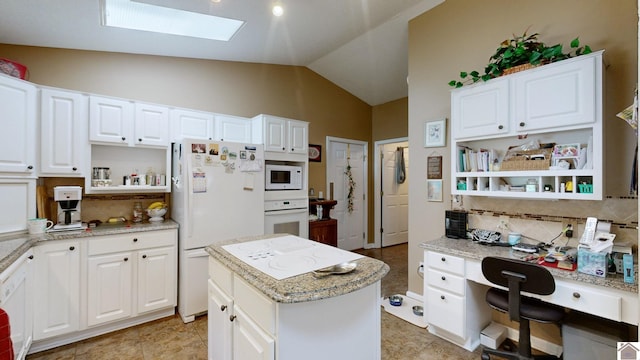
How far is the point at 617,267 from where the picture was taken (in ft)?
5.56

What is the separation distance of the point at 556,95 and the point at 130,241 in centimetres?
360

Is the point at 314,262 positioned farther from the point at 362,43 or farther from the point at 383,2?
the point at 362,43

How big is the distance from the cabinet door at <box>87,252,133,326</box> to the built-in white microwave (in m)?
1.64

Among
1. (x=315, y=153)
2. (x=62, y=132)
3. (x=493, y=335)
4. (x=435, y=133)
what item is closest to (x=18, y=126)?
(x=62, y=132)

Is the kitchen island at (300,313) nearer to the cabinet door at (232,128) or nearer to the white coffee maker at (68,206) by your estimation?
the white coffee maker at (68,206)

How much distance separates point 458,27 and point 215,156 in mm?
2756

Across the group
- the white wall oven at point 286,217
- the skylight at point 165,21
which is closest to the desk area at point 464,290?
the white wall oven at point 286,217

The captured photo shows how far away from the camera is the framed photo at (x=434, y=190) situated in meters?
2.94

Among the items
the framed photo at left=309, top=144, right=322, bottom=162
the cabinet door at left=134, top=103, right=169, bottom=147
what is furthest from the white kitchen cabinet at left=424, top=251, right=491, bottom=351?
the cabinet door at left=134, top=103, right=169, bottom=147

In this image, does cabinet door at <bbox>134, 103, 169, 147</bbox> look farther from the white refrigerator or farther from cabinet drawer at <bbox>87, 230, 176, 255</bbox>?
cabinet drawer at <bbox>87, 230, 176, 255</bbox>

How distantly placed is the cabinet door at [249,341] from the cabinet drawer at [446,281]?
1649 millimetres

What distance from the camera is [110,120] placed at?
2682 millimetres

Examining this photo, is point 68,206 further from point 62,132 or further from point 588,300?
point 588,300

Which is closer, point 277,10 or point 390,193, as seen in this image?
point 277,10
